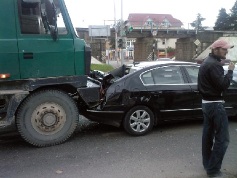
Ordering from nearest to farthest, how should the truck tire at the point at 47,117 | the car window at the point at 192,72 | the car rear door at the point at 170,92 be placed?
the truck tire at the point at 47,117
the car rear door at the point at 170,92
the car window at the point at 192,72

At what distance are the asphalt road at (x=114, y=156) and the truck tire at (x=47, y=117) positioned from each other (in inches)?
7.8

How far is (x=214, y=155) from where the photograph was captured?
398 centimetres

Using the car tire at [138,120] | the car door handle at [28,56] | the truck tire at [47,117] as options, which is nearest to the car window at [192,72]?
the car tire at [138,120]

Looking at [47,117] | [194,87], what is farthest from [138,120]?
[47,117]

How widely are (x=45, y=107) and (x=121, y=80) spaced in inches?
61.1

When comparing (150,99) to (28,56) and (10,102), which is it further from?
(10,102)

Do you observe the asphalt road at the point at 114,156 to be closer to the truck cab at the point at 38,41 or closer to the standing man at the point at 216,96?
the standing man at the point at 216,96

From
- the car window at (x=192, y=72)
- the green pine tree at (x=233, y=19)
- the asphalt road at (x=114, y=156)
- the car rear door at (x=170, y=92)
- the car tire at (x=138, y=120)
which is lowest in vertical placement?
the asphalt road at (x=114, y=156)

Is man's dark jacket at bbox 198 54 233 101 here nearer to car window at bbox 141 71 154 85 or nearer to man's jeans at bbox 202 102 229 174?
man's jeans at bbox 202 102 229 174

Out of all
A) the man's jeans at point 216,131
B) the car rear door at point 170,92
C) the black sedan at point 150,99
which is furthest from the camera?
the car rear door at point 170,92

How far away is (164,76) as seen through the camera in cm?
633

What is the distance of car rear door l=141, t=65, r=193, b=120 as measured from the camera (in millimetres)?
6160

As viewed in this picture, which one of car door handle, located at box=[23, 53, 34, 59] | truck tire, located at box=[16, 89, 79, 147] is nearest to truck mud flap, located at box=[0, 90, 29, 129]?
truck tire, located at box=[16, 89, 79, 147]

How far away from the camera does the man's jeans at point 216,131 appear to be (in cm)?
391
